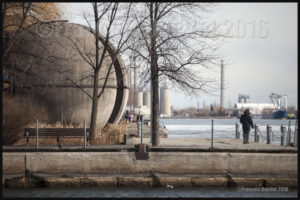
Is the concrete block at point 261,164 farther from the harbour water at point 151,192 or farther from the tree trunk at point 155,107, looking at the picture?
the tree trunk at point 155,107

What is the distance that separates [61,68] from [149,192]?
359 inches

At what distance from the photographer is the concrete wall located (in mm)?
13531

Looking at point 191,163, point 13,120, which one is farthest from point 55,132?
point 191,163

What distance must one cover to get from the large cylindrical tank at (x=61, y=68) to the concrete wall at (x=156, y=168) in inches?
255

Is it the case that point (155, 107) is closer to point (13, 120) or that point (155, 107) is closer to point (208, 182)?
point (208, 182)

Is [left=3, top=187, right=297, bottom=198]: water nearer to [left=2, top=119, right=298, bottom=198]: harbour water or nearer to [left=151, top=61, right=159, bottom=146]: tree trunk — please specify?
[left=2, top=119, right=298, bottom=198]: harbour water

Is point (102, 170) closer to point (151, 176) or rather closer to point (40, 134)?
point (151, 176)

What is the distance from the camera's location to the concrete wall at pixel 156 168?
13531mm

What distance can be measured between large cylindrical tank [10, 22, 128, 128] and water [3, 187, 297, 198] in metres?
7.44

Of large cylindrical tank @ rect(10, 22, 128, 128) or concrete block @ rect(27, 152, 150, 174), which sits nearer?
concrete block @ rect(27, 152, 150, 174)

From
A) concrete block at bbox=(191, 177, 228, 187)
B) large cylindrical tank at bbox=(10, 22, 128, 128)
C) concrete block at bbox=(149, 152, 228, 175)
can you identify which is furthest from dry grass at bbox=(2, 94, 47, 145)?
concrete block at bbox=(191, 177, 228, 187)

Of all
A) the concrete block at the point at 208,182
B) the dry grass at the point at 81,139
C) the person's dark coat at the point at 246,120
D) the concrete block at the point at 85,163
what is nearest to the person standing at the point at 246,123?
the person's dark coat at the point at 246,120

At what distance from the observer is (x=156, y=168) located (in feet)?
45.5

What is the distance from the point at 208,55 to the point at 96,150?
5.85 meters
